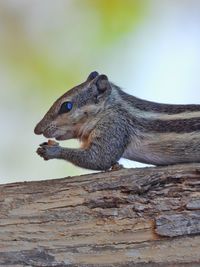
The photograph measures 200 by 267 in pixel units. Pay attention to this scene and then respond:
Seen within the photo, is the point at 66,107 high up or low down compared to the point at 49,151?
up

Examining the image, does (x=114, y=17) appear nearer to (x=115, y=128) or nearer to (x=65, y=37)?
(x=65, y=37)

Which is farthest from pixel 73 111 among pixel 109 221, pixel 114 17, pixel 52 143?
pixel 114 17

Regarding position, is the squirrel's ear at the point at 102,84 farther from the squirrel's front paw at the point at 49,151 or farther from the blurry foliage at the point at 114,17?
the blurry foliage at the point at 114,17

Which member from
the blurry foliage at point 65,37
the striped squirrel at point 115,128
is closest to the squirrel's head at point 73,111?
the striped squirrel at point 115,128

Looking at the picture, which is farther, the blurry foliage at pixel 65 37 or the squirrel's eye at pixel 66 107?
the blurry foliage at pixel 65 37

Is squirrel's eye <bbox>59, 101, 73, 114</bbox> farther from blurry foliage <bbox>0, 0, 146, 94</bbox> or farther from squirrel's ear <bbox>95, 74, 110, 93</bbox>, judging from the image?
blurry foliage <bbox>0, 0, 146, 94</bbox>

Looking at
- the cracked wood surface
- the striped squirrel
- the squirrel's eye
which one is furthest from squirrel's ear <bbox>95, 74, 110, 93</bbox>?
the cracked wood surface

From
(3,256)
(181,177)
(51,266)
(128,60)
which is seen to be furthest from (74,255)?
(128,60)
